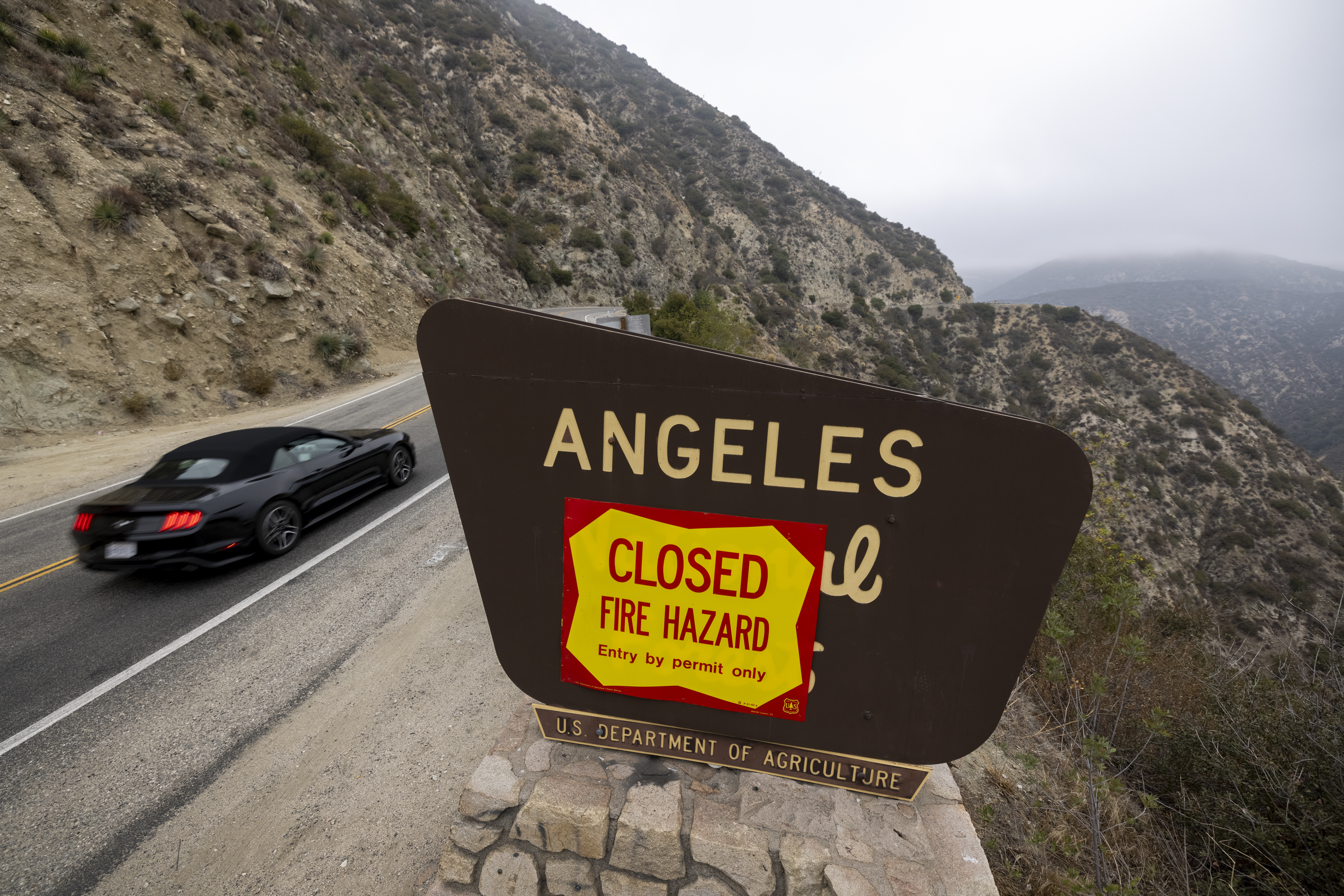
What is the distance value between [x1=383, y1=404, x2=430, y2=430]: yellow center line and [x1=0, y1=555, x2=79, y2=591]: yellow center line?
17.4 ft

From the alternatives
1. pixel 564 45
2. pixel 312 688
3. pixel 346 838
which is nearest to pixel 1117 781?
pixel 346 838

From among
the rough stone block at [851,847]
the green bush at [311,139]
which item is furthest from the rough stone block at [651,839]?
the green bush at [311,139]

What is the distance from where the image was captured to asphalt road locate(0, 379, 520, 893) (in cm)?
288

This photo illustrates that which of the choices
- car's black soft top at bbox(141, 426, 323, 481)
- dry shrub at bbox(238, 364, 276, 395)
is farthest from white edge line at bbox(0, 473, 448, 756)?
dry shrub at bbox(238, 364, 276, 395)

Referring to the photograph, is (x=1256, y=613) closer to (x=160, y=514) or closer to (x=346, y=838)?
(x=346, y=838)

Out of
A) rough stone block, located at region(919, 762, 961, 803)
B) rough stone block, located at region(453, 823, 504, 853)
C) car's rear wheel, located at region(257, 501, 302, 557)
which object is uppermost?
rough stone block, located at region(919, 762, 961, 803)

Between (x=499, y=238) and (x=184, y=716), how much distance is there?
101 ft

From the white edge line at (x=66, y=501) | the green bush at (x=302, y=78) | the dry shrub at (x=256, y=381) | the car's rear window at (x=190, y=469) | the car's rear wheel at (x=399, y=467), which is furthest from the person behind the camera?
the green bush at (x=302, y=78)

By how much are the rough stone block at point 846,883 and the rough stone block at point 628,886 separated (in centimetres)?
72

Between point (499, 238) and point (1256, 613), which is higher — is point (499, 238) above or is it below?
above

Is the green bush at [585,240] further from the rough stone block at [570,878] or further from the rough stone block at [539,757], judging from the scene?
the rough stone block at [570,878]

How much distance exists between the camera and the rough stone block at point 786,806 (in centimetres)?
229

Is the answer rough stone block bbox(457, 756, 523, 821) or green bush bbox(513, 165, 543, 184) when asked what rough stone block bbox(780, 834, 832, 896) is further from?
green bush bbox(513, 165, 543, 184)

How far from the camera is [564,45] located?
6912 cm
